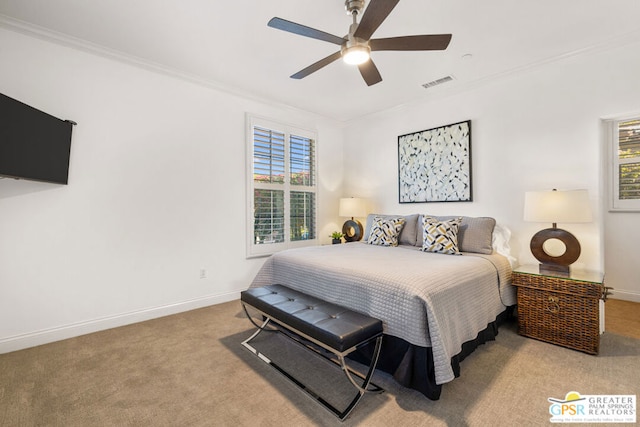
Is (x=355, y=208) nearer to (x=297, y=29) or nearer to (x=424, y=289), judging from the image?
(x=424, y=289)

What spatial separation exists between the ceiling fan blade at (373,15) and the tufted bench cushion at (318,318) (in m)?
1.88

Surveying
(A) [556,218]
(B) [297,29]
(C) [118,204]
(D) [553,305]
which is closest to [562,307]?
(D) [553,305]

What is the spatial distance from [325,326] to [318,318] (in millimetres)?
129

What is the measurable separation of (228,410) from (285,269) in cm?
130

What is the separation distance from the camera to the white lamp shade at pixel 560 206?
2.45 meters

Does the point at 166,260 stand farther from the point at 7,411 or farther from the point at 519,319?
the point at 519,319

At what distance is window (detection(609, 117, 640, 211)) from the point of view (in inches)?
118

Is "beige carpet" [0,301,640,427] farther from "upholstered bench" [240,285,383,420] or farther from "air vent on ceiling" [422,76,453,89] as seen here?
"air vent on ceiling" [422,76,453,89]

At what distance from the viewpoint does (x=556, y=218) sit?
2.52 metres

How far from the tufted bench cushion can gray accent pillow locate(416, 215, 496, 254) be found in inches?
68.5

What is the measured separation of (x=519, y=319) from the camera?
8.26 feet

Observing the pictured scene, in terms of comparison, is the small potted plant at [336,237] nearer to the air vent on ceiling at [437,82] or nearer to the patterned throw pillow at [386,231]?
the patterned throw pillow at [386,231]

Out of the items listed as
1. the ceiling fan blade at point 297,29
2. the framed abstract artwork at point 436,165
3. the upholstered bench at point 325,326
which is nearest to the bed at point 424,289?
the upholstered bench at point 325,326

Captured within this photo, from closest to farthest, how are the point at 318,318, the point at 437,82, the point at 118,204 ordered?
the point at 318,318 < the point at 118,204 < the point at 437,82
